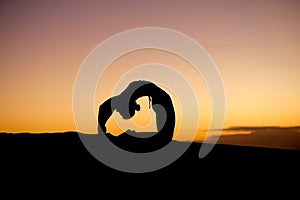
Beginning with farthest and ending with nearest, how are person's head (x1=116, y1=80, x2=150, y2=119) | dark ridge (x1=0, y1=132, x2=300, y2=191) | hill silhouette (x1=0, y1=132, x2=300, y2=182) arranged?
1. person's head (x1=116, y1=80, x2=150, y2=119)
2. hill silhouette (x1=0, y1=132, x2=300, y2=182)
3. dark ridge (x1=0, y1=132, x2=300, y2=191)

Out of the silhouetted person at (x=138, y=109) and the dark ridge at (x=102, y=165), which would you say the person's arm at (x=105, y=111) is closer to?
the silhouetted person at (x=138, y=109)

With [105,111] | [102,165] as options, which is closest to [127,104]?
[105,111]

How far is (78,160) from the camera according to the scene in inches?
512

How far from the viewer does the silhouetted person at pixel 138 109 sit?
42.2ft

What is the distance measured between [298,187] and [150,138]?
17.4 ft

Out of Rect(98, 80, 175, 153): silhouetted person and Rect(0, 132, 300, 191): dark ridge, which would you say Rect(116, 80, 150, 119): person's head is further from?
Rect(0, 132, 300, 191): dark ridge

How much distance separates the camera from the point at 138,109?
1302cm

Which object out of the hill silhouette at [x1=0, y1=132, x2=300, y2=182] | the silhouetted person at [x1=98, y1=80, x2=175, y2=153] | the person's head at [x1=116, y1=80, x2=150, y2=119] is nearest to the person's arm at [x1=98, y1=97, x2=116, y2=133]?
the silhouetted person at [x1=98, y1=80, x2=175, y2=153]

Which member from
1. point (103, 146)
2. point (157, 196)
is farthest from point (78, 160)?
point (157, 196)

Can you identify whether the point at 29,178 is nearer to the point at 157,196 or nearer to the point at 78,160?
the point at 78,160

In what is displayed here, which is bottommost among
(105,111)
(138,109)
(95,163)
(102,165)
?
(102,165)

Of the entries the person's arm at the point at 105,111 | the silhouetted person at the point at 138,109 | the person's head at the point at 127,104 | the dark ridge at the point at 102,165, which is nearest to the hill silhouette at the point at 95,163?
the dark ridge at the point at 102,165

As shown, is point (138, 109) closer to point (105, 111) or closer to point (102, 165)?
point (105, 111)

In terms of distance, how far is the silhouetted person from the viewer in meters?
12.9
